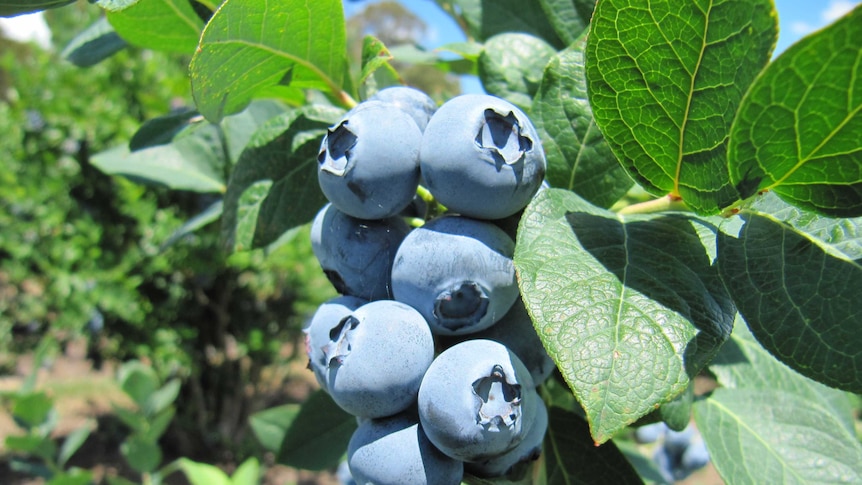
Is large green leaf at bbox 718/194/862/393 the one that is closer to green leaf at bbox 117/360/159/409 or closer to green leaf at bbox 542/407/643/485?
green leaf at bbox 542/407/643/485

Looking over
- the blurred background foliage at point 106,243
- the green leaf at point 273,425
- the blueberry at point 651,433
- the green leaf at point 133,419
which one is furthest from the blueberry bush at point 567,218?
the blurred background foliage at point 106,243

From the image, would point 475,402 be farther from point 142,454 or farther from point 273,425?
point 142,454

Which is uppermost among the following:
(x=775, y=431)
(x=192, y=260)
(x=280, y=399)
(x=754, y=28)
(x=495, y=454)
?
(x=754, y=28)

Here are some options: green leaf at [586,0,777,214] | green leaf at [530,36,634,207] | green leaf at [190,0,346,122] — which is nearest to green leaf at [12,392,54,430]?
green leaf at [190,0,346,122]

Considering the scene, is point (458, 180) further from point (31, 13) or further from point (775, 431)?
point (775, 431)

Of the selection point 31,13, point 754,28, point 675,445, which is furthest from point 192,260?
point 754,28

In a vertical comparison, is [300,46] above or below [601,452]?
above

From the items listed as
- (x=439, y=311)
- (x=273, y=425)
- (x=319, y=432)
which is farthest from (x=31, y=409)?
(x=439, y=311)

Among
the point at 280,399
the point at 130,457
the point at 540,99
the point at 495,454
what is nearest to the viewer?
the point at 495,454
